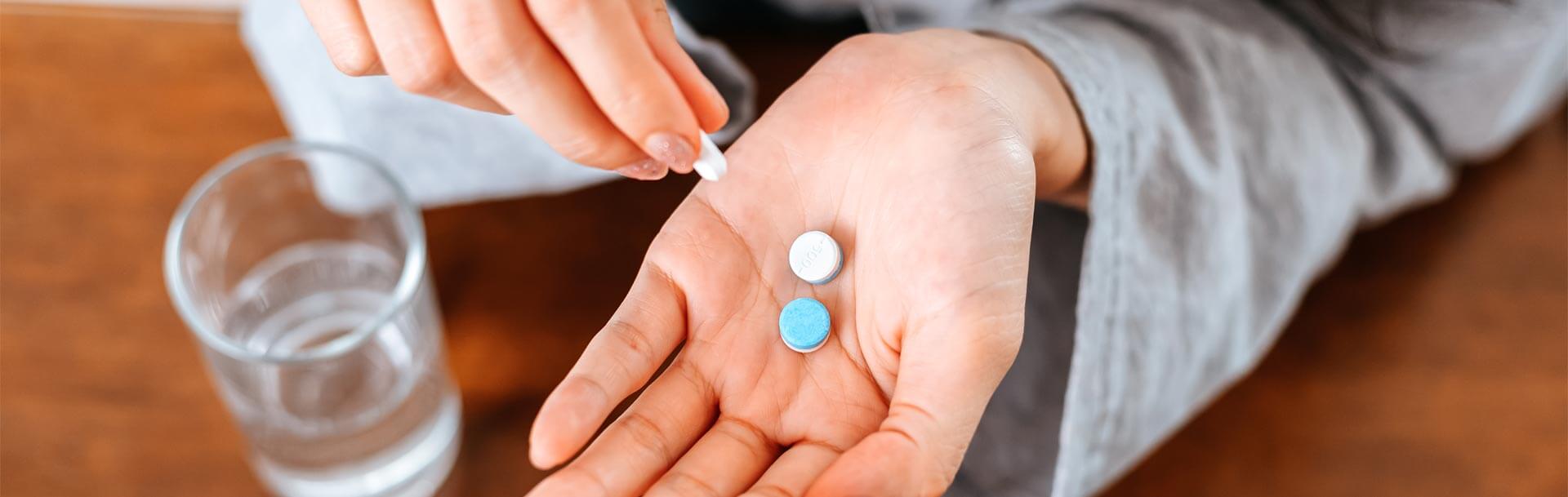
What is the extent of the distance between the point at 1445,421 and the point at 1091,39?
0.35 metres

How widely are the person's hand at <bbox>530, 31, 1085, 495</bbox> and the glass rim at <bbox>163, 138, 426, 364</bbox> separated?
0.56 feet

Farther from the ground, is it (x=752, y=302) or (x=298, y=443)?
(x=752, y=302)

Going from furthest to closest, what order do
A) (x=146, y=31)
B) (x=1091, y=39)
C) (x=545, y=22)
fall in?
1. (x=146, y=31)
2. (x=1091, y=39)
3. (x=545, y=22)

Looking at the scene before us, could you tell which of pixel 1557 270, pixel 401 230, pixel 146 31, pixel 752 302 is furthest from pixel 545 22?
pixel 1557 270

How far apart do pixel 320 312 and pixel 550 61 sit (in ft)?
1.26

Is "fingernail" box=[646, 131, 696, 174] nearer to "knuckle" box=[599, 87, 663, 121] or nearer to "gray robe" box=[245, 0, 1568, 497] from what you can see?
"knuckle" box=[599, 87, 663, 121]

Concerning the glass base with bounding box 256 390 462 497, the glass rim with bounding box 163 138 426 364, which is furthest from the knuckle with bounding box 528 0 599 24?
the glass base with bounding box 256 390 462 497

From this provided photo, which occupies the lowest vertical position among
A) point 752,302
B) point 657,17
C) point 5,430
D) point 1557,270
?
point 5,430

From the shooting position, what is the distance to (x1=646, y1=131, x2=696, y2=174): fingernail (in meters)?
0.45

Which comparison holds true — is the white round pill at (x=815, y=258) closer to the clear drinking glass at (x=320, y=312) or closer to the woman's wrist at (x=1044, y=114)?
the woman's wrist at (x=1044, y=114)

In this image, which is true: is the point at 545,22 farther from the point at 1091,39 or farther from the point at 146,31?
the point at 146,31

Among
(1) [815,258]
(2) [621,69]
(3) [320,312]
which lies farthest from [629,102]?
(3) [320,312]

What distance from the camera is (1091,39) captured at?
0.62 m

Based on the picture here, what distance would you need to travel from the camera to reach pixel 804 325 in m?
0.50
